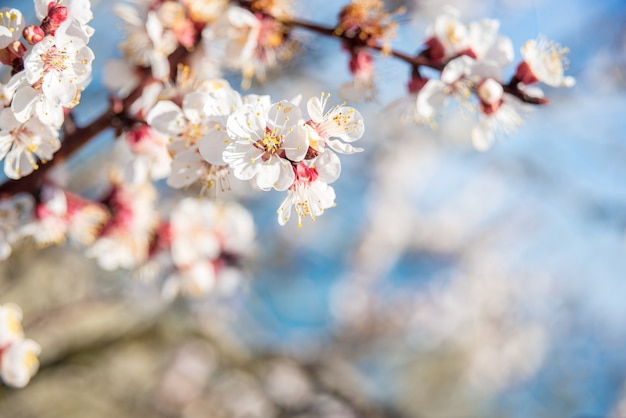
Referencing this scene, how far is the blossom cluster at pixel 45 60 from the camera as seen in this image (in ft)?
2.33

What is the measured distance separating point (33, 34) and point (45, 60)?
4 cm

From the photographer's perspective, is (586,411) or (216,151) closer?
(216,151)

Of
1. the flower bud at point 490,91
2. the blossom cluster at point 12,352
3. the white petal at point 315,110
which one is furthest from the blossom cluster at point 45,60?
the flower bud at point 490,91

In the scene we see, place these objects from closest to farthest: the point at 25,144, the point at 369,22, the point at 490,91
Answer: the point at 25,144
the point at 490,91
the point at 369,22

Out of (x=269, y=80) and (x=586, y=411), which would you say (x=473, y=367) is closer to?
(x=586, y=411)

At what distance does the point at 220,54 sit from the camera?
3.96 feet

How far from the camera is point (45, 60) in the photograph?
74cm

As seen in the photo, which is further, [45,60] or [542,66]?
[542,66]

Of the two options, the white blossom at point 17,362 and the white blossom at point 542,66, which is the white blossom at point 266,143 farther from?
the white blossom at point 17,362

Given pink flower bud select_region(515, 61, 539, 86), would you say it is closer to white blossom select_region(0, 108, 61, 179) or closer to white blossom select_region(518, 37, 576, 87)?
white blossom select_region(518, 37, 576, 87)

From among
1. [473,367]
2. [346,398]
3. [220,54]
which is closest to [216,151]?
[220,54]

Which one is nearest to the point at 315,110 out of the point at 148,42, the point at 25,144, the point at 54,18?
the point at 54,18

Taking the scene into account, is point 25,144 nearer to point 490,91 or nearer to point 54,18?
point 54,18

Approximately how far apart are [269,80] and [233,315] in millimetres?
1813
